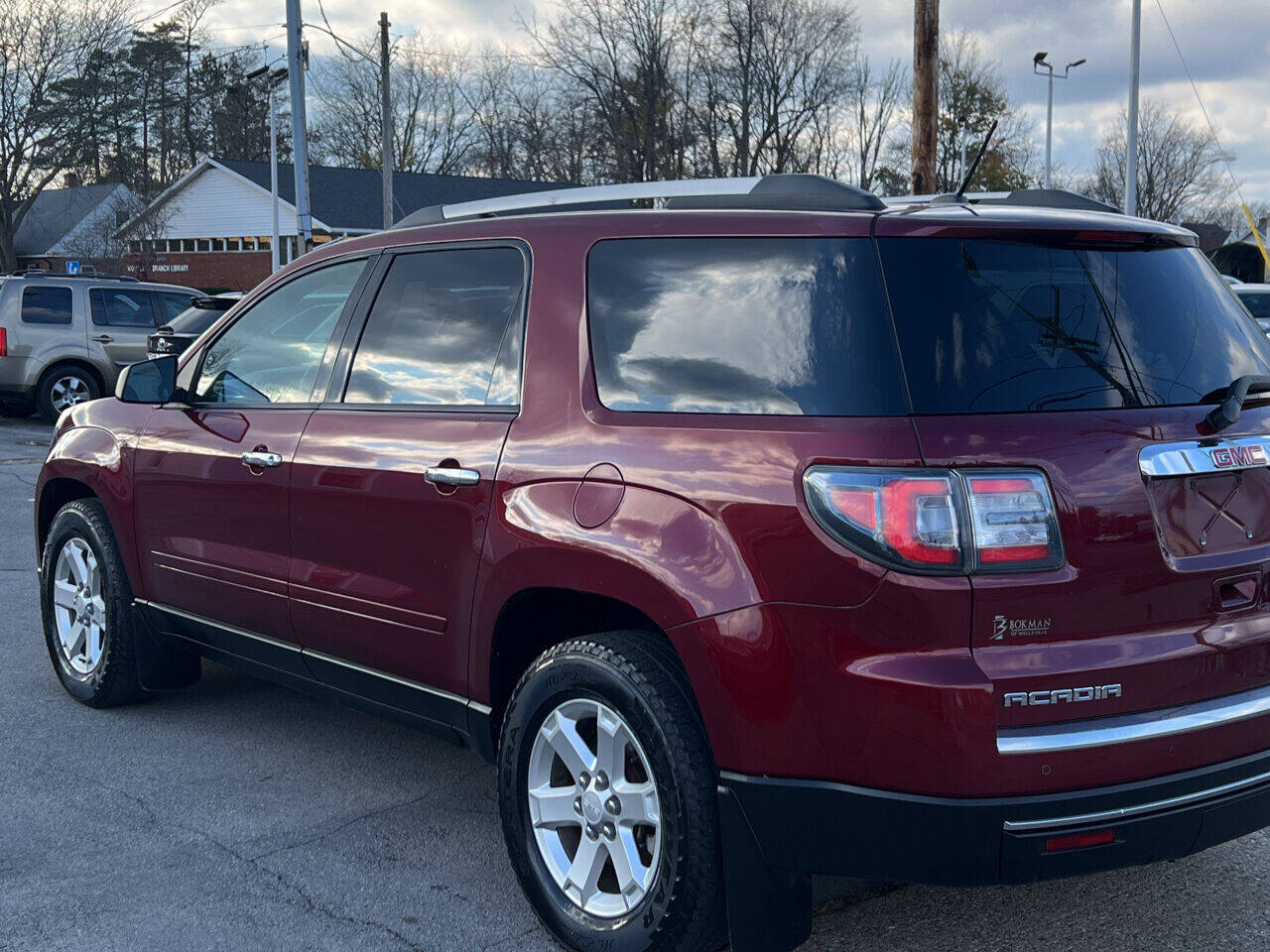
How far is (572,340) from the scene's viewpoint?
3424 millimetres

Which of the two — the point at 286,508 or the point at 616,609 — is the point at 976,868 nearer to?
the point at 616,609

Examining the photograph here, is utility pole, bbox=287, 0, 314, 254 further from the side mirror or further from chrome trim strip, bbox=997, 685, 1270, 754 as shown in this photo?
chrome trim strip, bbox=997, 685, 1270, 754

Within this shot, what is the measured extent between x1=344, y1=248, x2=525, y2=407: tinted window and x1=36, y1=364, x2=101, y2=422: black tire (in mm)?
15064

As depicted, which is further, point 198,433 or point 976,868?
point 198,433

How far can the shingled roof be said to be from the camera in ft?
152

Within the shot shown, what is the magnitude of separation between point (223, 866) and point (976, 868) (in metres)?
2.22

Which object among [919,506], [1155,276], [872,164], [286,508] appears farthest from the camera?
[872,164]

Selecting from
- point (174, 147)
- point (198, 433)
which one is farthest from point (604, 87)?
point (198, 433)

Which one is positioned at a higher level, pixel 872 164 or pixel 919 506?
pixel 872 164

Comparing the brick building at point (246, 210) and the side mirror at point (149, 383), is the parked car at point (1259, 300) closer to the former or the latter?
the side mirror at point (149, 383)

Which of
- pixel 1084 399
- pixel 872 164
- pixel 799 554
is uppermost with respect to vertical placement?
pixel 872 164

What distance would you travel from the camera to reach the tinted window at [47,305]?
17547 millimetres

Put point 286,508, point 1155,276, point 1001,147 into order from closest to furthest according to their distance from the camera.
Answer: point 1155,276
point 286,508
point 1001,147

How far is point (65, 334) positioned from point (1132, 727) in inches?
689
